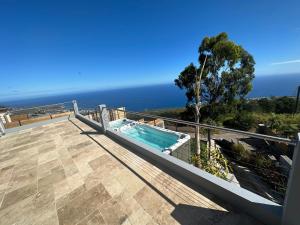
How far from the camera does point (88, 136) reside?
3.90 metres

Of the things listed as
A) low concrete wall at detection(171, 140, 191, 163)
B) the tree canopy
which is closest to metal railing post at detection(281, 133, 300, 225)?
low concrete wall at detection(171, 140, 191, 163)

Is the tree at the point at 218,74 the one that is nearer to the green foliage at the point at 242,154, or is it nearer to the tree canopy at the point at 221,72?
the tree canopy at the point at 221,72

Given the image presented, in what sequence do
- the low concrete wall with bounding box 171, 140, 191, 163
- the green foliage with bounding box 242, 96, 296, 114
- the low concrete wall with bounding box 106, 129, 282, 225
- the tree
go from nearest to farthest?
the low concrete wall with bounding box 106, 129, 282, 225
the low concrete wall with bounding box 171, 140, 191, 163
the tree
the green foliage with bounding box 242, 96, 296, 114

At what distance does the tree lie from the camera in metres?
8.57

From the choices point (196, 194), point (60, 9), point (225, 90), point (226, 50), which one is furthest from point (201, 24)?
point (196, 194)

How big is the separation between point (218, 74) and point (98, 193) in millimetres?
11109

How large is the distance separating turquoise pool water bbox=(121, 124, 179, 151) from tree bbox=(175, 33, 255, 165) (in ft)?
11.2

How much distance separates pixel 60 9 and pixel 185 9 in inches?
264

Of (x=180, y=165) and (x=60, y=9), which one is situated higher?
(x=60, y=9)

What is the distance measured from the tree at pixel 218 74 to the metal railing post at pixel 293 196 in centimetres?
745

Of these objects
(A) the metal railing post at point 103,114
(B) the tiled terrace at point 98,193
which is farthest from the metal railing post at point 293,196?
(A) the metal railing post at point 103,114

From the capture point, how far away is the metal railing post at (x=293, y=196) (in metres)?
0.93

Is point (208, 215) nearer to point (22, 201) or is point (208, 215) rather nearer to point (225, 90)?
point (22, 201)

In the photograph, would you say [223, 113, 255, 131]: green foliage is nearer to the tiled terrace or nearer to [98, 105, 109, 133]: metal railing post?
[98, 105, 109, 133]: metal railing post
